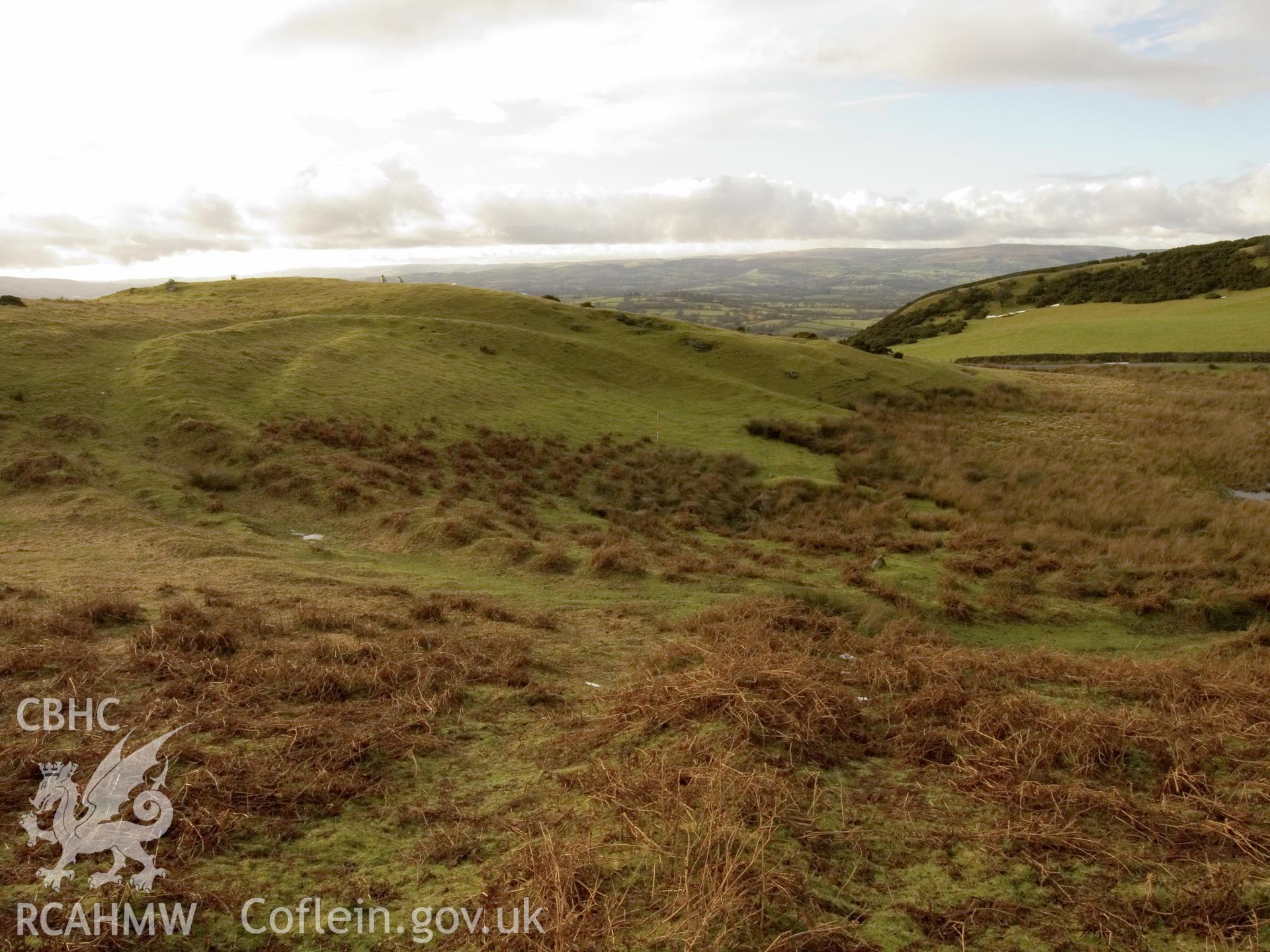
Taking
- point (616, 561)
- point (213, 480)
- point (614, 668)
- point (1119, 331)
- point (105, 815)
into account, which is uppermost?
point (1119, 331)

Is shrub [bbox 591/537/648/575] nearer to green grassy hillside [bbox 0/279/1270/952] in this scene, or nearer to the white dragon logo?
green grassy hillside [bbox 0/279/1270/952]

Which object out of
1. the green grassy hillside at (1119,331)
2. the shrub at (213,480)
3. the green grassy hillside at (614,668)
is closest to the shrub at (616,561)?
the green grassy hillside at (614,668)

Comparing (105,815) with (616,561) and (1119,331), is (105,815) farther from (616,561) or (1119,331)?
(1119,331)

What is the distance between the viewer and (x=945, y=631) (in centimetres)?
1430

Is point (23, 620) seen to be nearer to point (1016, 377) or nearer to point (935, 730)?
point (935, 730)

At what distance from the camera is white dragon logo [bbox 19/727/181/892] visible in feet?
16.7

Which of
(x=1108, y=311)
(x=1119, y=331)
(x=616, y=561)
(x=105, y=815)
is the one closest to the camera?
(x=105, y=815)

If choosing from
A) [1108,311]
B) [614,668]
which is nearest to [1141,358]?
[1108,311]

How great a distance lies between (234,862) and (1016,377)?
5567 centimetres

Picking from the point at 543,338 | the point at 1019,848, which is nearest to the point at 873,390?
the point at 543,338

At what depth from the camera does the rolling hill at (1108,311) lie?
67062 millimetres

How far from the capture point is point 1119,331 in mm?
70812

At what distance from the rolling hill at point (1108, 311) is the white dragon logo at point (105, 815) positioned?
60720mm

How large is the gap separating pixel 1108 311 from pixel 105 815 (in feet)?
324
